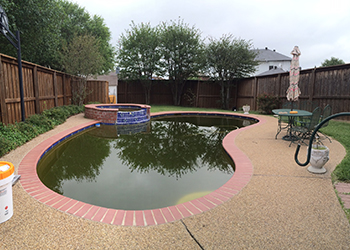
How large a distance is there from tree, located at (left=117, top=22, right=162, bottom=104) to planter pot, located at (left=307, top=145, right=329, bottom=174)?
15.7m

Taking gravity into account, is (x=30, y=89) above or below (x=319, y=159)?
above

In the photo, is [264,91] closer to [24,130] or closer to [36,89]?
[36,89]

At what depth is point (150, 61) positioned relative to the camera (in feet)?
60.0

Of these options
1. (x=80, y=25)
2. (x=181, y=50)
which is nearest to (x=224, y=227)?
(x=181, y=50)

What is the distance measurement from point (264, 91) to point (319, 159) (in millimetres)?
11178

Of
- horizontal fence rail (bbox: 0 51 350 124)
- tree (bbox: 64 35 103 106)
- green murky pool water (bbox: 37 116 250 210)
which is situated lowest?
green murky pool water (bbox: 37 116 250 210)

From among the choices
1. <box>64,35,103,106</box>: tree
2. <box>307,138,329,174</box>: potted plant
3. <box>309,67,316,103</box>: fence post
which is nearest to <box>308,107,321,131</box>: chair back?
<box>307,138,329,174</box>: potted plant

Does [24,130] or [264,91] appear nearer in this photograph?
[24,130]

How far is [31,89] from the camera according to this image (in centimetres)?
788

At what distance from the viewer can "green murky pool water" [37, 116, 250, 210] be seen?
3.34 m

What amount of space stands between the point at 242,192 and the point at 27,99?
742 cm

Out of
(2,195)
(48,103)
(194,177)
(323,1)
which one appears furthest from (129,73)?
(2,195)

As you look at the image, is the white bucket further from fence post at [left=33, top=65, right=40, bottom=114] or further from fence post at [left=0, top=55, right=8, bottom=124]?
fence post at [left=33, top=65, right=40, bottom=114]

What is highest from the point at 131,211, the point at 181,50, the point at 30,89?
the point at 181,50
